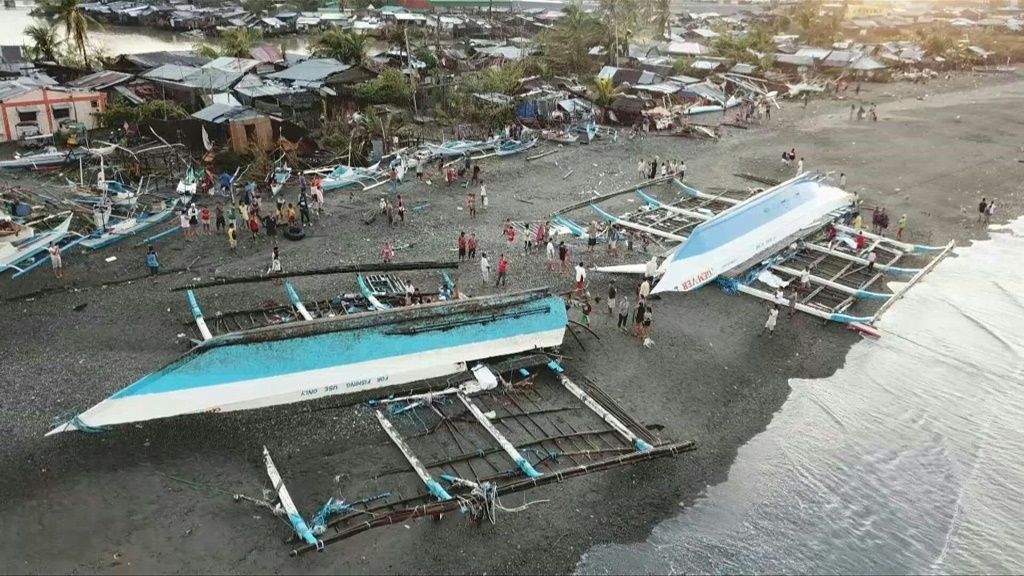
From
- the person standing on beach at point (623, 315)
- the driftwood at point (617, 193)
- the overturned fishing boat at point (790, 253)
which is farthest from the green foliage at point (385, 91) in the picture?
the person standing on beach at point (623, 315)

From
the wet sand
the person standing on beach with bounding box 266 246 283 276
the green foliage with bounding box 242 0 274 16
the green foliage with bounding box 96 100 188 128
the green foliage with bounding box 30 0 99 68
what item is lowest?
the wet sand

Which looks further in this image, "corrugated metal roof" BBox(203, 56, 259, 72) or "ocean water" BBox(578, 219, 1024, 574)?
"corrugated metal roof" BBox(203, 56, 259, 72)

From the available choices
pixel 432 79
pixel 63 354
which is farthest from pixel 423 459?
pixel 432 79

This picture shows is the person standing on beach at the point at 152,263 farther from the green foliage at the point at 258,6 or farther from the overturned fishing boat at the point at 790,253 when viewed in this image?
the green foliage at the point at 258,6

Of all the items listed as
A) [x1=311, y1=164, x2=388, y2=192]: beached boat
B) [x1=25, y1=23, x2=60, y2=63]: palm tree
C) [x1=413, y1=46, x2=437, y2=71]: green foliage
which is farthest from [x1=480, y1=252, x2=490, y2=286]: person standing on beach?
[x1=25, y1=23, x2=60, y2=63]: palm tree

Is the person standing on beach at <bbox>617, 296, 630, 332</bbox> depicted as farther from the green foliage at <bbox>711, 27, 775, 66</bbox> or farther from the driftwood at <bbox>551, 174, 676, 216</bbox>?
the green foliage at <bbox>711, 27, 775, 66</bbox>

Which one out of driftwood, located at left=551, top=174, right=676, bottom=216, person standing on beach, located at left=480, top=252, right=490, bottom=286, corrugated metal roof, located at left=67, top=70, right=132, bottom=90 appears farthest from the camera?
corrugated metal roof, located at left=67, top=70, right=132, bottom=90

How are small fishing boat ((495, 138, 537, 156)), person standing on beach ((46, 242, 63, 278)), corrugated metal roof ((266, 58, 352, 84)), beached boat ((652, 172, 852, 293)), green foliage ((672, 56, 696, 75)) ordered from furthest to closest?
green foliage ((672, 56, 696, 75)) → corrugated metal roof ((266, 58, 352, 84)) → small fishing boat ((495, 138, 537, 156)) → beached boat ((652, 172, 852, 293)) → person standing on beach ((46, 242, 63, 278))

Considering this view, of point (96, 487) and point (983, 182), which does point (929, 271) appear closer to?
point (983, 182)
